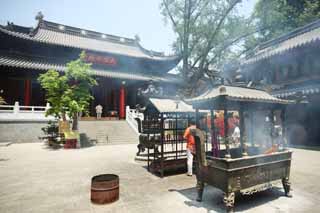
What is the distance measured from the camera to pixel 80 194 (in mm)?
4645

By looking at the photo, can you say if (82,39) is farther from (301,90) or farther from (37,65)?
(301,90)

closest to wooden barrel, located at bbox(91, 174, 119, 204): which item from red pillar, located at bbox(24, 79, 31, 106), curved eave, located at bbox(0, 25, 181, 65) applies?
red pillar, located at bbox(24, 79, 31, 106)

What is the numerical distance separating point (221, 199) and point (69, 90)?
1062cm

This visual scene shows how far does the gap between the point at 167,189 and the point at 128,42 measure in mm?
25586

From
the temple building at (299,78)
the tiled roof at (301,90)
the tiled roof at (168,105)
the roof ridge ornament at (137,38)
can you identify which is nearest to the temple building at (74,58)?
the roof ridge ornament at (137,38)

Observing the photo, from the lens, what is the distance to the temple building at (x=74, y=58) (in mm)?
17062

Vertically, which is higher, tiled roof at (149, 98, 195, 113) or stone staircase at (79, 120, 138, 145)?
tiled roof at (149, 98, 195, 113)

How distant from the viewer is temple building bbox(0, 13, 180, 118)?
17062mm

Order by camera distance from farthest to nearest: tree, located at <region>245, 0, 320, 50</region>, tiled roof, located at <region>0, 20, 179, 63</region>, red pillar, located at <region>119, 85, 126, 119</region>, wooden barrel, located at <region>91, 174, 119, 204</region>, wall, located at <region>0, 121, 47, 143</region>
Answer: tree, located at <region>245, 0, 320, 50</region>, red pillar, located at <region>119, 85, 126, 119</region>, tiled roof, located at <region>0, 20, 179, 63</region>, wall, located at <region>0, 121, 47, 143</region>, wooden barrel, located at <region>91, 174, 119, 204</region>

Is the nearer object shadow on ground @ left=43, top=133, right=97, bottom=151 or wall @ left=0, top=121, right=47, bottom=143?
shadow on ground @ left=43, top=133, right=97, bottom=151

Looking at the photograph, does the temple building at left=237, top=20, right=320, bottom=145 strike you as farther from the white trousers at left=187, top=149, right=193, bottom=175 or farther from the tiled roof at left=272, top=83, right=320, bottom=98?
the white trousers at left=187, top=149, right=193, bottom=175

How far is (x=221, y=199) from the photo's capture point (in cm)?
442

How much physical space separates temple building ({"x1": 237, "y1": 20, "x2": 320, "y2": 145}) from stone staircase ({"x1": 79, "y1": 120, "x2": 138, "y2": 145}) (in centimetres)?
966

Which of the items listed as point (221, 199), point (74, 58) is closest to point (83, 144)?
point (221, 199)
